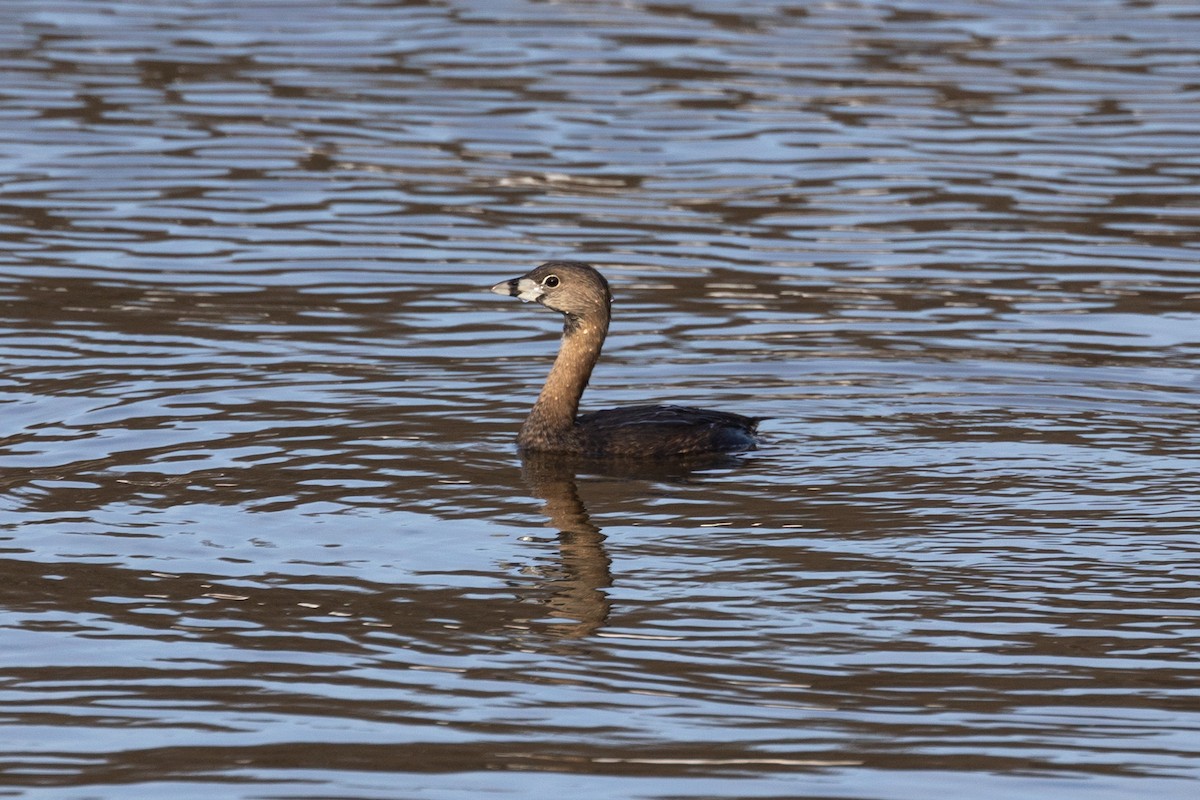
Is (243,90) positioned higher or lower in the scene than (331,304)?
higher

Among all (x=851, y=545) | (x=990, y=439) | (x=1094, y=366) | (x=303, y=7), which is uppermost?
(x=303, y=7)

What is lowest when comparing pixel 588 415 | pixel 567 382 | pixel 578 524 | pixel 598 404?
pixel 578 524

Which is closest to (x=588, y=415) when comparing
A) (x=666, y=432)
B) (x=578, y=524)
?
(x=666, y=432)

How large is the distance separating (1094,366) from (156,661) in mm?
7357

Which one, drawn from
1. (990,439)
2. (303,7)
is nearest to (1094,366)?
(990,439)

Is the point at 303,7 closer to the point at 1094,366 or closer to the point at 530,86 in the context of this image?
the point at 530,86

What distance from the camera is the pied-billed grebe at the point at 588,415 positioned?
11906mm

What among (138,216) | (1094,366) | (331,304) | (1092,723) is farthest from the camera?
(138,216)

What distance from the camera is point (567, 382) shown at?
12.4m

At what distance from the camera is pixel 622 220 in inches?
711

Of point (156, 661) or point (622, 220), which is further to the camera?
point (622, 220)

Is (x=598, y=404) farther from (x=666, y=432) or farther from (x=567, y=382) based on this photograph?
(x=666, y=432)

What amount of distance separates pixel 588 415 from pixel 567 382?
228 millimetres

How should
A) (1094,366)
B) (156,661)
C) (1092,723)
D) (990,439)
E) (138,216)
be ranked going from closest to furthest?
(1092,723)
(156,661)
(990,439)
(1094,366)
(138,216)
